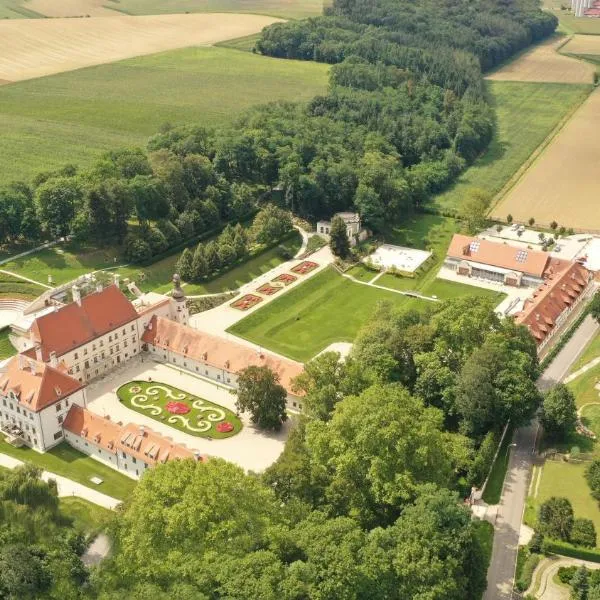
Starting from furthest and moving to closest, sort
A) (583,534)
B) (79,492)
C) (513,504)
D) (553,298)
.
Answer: (553,298)
(79,492)
(513,504)
(583,534)

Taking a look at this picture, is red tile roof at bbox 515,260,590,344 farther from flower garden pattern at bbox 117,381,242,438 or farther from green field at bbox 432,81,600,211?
flower garden pattern at bbox 117,381,242,438

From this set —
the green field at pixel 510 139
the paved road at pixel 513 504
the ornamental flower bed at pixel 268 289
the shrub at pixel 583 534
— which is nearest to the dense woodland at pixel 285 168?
the green field at pixel 510 139

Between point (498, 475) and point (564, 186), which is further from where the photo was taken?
point (564, 186)

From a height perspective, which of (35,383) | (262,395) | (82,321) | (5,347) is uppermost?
(82,321)

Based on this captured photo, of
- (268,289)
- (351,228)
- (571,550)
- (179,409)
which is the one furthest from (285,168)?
(571,550)

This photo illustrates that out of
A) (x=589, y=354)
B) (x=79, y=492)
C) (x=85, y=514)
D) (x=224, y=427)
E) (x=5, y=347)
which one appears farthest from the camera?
(x=5, y=347)

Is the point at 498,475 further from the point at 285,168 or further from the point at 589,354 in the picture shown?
the point at 285,168

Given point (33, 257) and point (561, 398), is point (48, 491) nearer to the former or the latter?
point (561, 398)

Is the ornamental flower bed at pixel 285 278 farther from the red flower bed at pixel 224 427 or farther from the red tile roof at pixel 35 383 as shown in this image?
the red tile roof at pixel 35 383
